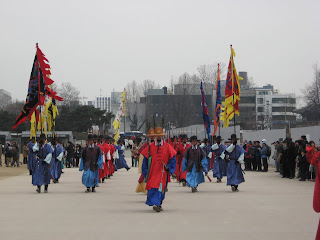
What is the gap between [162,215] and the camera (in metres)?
13.5

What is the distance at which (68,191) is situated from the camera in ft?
69.5

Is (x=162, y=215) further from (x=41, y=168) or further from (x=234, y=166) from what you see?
(x=41, y=168)

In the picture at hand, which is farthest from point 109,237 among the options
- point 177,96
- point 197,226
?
point 177,96

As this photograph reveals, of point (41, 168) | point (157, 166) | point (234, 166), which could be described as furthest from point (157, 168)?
point (41, 168)

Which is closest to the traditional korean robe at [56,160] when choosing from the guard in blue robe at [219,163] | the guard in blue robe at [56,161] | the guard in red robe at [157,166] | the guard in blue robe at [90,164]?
the guard in blue robe at [56,161]

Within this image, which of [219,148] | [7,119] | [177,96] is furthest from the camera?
[177,96]

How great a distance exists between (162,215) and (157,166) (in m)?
1.77

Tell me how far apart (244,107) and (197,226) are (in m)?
117

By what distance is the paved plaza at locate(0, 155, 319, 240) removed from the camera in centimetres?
1058

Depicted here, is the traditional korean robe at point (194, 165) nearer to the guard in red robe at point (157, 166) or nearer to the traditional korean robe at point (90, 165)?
the traditional korean robe at point (90, 165)

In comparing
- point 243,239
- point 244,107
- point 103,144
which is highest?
point 244,107

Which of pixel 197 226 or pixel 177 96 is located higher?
pixel 177 96

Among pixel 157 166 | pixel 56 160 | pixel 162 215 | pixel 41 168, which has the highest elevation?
pixel 56 160

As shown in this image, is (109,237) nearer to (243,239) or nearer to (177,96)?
(243,239)
